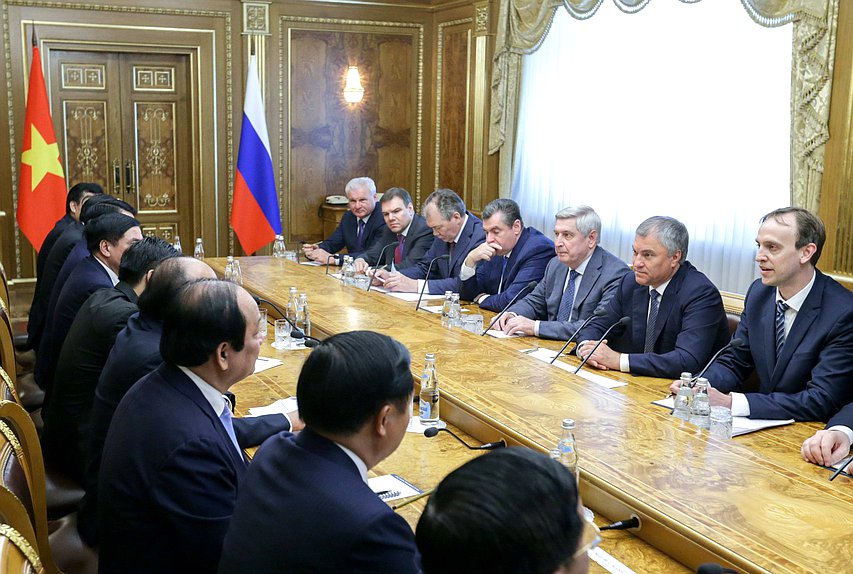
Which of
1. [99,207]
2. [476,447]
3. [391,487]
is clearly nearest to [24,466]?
[391,487]

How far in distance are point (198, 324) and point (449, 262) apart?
3483 mm

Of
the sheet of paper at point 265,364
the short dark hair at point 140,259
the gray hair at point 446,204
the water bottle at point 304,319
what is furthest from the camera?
the gray hair at point 446,204

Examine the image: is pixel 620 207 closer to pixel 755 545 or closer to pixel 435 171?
pixel 435 171

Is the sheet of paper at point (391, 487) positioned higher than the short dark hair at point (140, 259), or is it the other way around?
the short dark hair at point (140, 259)

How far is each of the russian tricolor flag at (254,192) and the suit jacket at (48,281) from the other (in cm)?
187

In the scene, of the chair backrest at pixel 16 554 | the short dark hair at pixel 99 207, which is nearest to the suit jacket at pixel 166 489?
the chair backrest at pixel 16 554

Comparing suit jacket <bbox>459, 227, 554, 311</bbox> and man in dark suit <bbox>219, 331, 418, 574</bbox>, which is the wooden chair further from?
suit jacket <bbox>459, 227, 554, 311</bbox>

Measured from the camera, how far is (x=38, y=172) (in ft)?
21.7

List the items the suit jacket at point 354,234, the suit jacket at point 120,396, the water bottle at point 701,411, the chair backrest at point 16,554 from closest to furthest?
the chair backrest at point 16,554 → the suit jacket at point 120,396 → the water bottle at point 701,411 → the suit jacket at point 354,234

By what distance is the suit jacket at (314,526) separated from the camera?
54.0 inches

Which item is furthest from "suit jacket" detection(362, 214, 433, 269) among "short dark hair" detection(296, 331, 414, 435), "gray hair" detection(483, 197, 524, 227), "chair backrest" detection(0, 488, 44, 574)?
"chair backrest" detection(0, 488, 44, 574)

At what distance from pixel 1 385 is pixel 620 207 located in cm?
483

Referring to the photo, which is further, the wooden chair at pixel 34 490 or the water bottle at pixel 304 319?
the water bottle at pixel 304 319

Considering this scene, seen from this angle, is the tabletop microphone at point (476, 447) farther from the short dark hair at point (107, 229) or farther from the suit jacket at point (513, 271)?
the suit jacket at point (513, 271)
